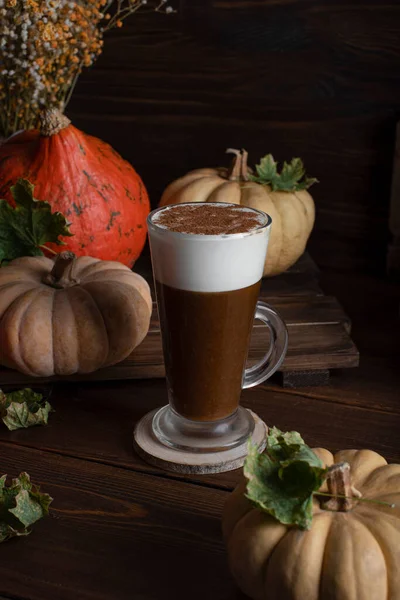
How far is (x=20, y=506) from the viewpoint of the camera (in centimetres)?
90

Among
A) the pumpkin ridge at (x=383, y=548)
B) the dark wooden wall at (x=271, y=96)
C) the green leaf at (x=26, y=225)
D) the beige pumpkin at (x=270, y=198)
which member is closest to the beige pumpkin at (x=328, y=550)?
the pumpkin ridge at (x=383, y=548)

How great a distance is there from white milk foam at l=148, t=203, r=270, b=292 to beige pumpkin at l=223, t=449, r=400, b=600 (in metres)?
0.29

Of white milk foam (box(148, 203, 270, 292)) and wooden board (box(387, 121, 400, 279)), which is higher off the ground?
white milk foam (box(148, 203, 270, 292))

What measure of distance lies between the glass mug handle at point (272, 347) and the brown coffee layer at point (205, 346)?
4cm

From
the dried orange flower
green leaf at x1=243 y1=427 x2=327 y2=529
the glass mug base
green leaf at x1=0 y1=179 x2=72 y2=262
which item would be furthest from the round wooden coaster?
the dried orange flower

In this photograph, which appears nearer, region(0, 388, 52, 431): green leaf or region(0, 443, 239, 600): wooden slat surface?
region(0, 443, 239, 600): wooden slat surface

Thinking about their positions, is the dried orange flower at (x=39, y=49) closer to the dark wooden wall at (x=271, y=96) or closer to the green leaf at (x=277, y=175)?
the dark wooden wall at (x=271, y=96)

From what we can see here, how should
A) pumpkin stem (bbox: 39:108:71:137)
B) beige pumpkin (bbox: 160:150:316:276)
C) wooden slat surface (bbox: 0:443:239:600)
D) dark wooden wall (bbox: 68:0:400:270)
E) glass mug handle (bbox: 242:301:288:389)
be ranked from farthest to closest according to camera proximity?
dark wooden wall (bbox: 68:0:400:270), beige pumpkin (bbox: 160:150:316:276), pumpkin stem (bbox: 39:108:71:137), glass mug handle (bbox: 242:301:288:389), wooden slat surface (bbox: 0:443:239:600)

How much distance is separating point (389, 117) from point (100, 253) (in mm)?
681

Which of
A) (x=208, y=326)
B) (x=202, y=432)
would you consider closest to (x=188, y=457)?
(x=202, y=432)

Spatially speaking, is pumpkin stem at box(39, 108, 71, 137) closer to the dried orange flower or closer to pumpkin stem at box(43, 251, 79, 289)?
the dried orange flower

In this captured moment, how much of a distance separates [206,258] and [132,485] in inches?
11.6

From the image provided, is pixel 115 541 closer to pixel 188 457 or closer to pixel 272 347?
pixel 188 457

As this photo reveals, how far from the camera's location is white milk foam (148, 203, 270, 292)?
3.15 feet
